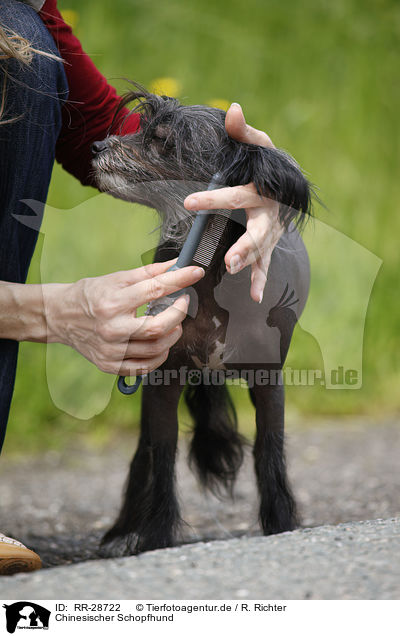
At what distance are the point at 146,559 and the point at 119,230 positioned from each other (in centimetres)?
86

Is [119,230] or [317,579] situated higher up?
[119,230]

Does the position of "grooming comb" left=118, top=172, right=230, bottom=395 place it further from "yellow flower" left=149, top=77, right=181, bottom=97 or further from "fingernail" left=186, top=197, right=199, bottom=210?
"yellow flower" left=149, top=77, right=181, bottom=97

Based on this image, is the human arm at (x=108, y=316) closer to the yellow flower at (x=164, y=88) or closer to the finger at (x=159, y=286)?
the finger at (x=159, y=286)

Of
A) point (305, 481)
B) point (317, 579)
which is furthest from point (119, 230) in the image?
point (305, 481)

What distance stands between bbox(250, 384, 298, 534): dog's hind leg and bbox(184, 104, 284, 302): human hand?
0.33 m

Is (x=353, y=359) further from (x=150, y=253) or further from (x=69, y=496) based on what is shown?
(x=69, y=496)

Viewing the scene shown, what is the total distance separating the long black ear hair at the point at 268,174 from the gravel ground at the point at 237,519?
25.4 inches

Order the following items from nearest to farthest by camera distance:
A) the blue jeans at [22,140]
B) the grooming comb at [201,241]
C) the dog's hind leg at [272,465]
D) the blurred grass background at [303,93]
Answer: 1. the grooming comb at [201,241]
2. the blue jeans at [22,140]
3. the dog's hind leg at [272,465]
4. the blurred grass background at [303,93]

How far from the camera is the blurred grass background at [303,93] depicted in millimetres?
2656

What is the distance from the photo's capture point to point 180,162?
1.50 metres

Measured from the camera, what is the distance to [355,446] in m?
2.90
